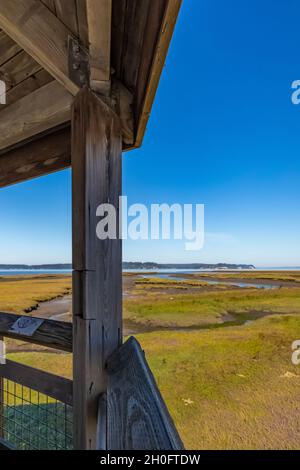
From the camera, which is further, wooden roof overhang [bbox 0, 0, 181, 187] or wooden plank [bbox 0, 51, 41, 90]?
wooden plank [bbox 0, 51, 41, 90]

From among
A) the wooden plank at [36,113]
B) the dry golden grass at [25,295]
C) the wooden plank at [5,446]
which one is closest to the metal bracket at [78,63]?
the wooden plank at [36,113]

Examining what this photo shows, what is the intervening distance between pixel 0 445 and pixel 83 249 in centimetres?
129

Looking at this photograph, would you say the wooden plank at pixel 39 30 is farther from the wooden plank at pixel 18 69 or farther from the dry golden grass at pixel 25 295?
the dry golden grass at pixel 25 295

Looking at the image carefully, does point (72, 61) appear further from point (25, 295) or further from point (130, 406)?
point (25, 295)

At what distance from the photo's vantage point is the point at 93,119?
100 cm

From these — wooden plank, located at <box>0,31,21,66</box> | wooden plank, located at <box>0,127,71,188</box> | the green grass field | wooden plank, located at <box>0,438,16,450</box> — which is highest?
wooden plank, located at <box>0,31,21,66</box>

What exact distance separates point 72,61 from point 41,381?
1474mm

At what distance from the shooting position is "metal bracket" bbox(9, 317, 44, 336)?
1232 millimetres

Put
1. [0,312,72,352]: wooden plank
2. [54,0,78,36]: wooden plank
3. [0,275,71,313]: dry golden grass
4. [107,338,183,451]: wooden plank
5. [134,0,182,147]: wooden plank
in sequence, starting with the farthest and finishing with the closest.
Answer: [0,275,71,313]: dry golden grass
[0,312,72,352]: wooden plank
[54,0,78,36]: wooden plank
[134,0,182,147]: wooden plank
[107,338,183,451]: wooden plank

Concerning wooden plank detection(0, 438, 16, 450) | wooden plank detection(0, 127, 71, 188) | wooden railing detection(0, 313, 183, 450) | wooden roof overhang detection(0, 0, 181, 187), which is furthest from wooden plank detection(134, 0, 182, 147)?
wooden plank detection(0, 438, 16, 450)

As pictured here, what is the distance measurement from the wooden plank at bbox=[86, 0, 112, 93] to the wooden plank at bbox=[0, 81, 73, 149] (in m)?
0.20

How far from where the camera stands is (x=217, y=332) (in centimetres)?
1007

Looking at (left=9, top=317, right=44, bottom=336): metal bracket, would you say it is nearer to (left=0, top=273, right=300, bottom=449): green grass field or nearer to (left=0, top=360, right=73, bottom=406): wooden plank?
(left=0, top=360, right=73, bottom=406): wooden plank
